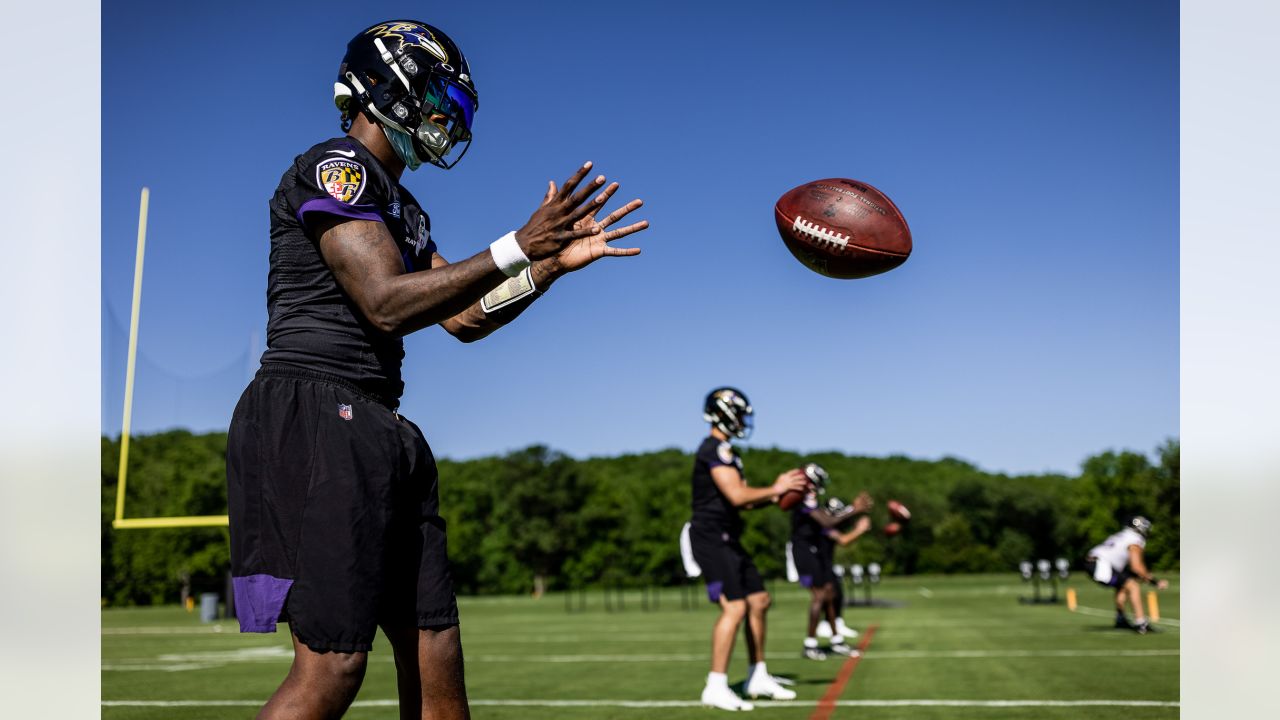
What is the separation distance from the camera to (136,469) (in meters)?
61.0

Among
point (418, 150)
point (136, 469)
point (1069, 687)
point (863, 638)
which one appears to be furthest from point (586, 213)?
point (136, 469)

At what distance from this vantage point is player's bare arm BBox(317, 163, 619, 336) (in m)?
Answer: 2.74

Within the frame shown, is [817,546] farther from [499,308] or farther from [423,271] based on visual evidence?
[423,271]

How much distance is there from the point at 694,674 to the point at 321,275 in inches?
306

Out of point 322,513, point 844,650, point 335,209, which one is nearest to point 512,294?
point 335,209

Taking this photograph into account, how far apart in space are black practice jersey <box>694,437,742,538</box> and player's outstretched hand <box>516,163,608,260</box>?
587 centimetres

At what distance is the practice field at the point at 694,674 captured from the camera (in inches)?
294

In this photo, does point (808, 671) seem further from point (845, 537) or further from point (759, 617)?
point (845, 537)

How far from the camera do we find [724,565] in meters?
8.38

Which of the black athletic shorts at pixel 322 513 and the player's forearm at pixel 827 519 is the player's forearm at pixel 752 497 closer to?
the black athletic shorts at pixel 322 513

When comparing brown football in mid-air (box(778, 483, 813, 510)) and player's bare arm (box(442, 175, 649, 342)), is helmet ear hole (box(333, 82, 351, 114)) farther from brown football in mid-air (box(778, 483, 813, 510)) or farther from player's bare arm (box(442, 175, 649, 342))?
brown football in mid-air (box(778, 483, 813, 510))

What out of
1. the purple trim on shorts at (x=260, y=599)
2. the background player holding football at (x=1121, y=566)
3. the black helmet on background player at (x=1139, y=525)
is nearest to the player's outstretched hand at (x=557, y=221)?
the purple trim on shorts at (x=260, y=599)

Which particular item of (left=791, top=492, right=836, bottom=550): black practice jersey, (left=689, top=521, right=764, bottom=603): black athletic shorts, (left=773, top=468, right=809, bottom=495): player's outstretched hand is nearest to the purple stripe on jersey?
(left=773, top=468, right=809, bottom=495): player's outstretched hand

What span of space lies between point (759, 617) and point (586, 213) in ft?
20.4
